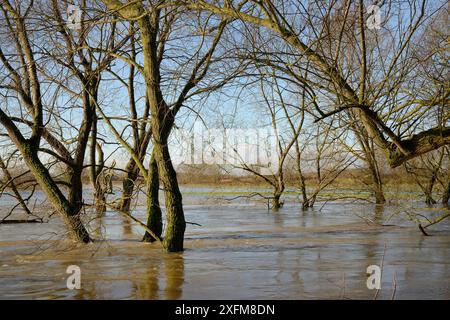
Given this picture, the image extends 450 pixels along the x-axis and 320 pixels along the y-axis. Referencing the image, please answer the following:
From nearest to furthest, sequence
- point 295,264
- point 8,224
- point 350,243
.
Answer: point 295,264, point 350,243, point 8,224

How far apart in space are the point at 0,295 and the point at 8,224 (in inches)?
386

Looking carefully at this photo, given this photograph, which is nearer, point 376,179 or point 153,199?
point 153,199

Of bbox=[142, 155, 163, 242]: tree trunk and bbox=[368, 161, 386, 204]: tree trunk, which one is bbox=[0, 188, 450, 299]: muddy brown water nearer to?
bbox=[142, 155, 163, 242]: tree trunk

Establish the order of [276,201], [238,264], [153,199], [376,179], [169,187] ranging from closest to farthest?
[238,264]
[169,187]
[153,199]
[376,179]
[276,201]

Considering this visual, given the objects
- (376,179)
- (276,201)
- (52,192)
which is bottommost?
(276,201)

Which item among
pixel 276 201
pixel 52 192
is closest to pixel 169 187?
pixel 52 192

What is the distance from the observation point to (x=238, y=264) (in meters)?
8.49

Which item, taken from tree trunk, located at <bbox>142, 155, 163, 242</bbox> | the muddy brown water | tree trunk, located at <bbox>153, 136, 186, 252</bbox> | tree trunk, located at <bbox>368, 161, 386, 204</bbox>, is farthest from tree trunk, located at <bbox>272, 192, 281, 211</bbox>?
tree trunk, located at <bbox>153, 136, 186, 252</bbox>

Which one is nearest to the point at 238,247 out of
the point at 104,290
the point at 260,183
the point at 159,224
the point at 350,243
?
the point at 159,224

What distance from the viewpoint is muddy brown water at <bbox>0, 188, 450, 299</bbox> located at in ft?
21.6

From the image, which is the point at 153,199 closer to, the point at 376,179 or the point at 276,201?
the point at 376,179

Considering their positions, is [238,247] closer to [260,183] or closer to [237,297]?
[237,297]

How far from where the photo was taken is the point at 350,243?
434 inches

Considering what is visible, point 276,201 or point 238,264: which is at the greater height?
point 276,201
